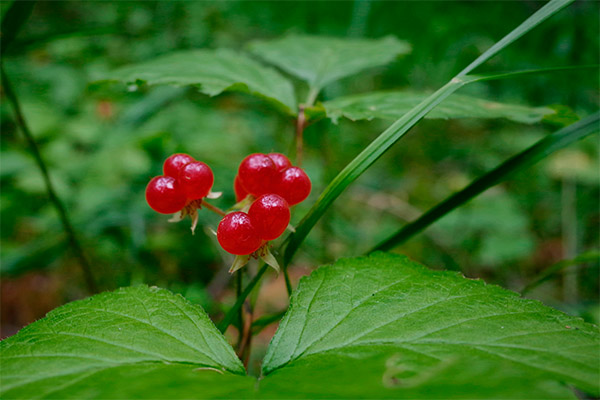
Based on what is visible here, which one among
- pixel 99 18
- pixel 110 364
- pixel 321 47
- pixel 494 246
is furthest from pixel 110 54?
pixel 110 364

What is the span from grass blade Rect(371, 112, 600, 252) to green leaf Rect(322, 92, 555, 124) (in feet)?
0.43

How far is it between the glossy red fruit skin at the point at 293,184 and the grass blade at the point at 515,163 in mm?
305

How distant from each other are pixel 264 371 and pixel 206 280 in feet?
6.44

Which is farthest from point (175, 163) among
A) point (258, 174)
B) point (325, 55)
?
point (325, 55)

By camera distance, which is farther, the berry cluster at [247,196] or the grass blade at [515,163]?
the grass blade at [515,163]

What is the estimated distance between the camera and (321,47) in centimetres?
169

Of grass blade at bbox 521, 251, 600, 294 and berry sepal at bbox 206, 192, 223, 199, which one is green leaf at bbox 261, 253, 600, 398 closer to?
berry sepal at bbox 206, 192, 223, 199

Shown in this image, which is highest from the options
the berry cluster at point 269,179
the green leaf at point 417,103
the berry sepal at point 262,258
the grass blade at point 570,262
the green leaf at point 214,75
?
the green leaf at point 214,75

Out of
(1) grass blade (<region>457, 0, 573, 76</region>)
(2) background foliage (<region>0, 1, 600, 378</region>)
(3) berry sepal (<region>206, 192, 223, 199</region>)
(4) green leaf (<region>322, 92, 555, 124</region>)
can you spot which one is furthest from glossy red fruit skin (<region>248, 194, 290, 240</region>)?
(2) background foliage (<region>0, 1, 600, 378</region>)

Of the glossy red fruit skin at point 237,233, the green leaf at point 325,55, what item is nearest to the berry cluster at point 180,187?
the glossy red fruit skin at point 237,233

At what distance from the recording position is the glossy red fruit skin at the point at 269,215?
74 cm

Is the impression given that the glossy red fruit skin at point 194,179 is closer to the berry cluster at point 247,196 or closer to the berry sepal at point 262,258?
the berry cluster at point 247,196

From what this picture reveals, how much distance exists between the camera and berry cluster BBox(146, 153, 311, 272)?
73 cm

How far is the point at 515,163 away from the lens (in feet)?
2.99
